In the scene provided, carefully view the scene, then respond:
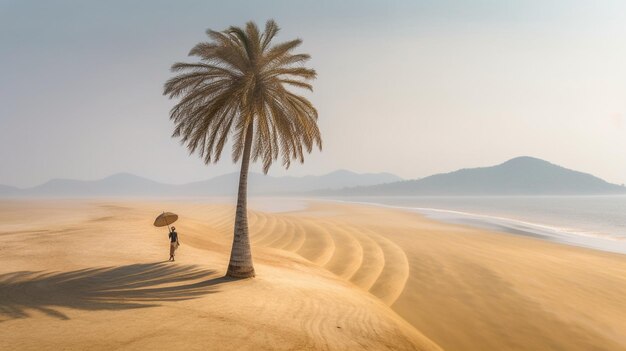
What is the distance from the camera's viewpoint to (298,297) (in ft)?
37.5

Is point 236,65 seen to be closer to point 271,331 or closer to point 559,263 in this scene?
point 271,331

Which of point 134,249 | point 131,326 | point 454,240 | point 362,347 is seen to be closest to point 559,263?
point 454,240

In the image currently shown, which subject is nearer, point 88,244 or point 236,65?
point 236,65

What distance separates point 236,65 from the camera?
13.5 meters

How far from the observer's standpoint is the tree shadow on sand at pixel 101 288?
8578 millimetres

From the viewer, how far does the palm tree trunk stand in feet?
43.3

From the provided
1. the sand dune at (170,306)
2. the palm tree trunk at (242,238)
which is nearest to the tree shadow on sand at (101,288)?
the sand dune at (170,306)

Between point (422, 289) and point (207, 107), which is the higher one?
point (207, 107)

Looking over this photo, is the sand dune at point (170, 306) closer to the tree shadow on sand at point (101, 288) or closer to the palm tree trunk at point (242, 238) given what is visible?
the tree shadow on sand at point (101, 288)

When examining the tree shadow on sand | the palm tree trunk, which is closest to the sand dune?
the tree shadow on sand

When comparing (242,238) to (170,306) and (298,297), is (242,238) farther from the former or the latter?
(170,306)

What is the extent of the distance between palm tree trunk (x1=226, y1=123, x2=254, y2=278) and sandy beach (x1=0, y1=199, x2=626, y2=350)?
23.3 inches

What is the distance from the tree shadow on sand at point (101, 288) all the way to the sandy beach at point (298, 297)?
0.05m

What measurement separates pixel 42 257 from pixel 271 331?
42.2ft
